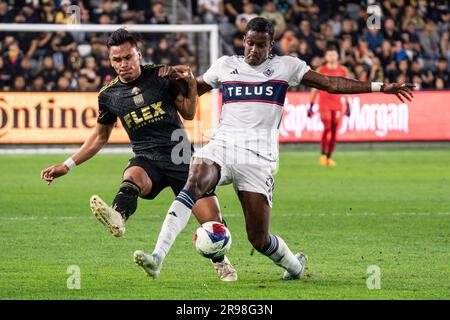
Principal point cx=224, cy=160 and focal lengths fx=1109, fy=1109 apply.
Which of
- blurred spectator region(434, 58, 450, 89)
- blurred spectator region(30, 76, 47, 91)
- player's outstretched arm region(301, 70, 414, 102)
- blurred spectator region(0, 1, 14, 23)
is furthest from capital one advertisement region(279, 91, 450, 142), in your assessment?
player's outstretched arm region(301, 70, 414, 102)

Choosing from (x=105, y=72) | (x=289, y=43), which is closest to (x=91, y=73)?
(x=105, y=72)

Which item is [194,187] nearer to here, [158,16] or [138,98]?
[138,98]

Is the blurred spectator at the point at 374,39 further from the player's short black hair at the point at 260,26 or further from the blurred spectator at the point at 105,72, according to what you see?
the player's short black hair at the point at 260,26

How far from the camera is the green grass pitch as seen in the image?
830cm

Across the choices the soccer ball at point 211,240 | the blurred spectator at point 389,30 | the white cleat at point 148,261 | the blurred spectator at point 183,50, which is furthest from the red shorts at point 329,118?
the white cleat at point 148,261

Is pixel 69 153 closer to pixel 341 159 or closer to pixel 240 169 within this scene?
pixel 341 159

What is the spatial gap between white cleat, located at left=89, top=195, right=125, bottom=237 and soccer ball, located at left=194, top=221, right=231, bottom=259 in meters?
0.58

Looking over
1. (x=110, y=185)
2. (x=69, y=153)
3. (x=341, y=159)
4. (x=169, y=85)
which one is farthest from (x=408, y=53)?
(x=169, y=85)

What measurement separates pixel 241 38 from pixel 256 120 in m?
18.9

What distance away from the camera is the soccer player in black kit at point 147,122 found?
8875 millimetres

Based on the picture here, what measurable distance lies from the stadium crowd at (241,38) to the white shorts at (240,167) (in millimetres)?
15705
